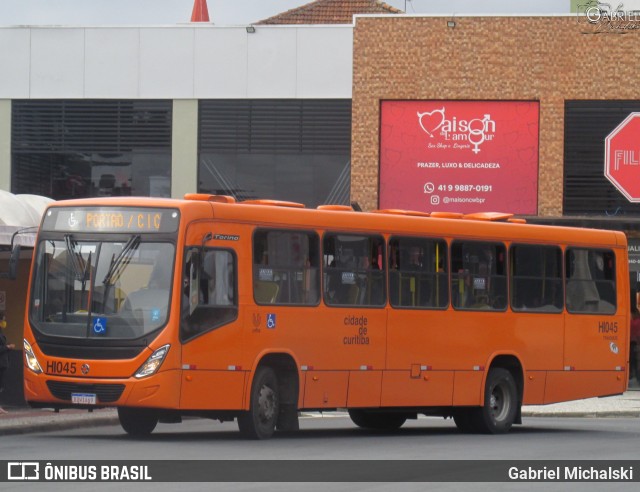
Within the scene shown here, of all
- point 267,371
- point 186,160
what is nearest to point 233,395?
point 267,371

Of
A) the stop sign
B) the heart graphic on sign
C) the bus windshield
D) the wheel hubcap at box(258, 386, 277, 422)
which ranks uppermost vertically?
the heart graphic on sign

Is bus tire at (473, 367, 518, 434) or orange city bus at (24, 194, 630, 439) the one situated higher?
orange city bus at (24, 194, 630, 439)

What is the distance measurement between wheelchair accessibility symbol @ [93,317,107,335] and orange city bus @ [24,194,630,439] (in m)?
0.02

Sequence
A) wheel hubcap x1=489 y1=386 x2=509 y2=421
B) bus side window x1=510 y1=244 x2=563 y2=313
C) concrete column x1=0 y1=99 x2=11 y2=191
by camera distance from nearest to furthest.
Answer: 1. wheel hubcap x1=489 y1=386 x2=509 y2=421
2. bus side window x1=510 y1=244 x2=563 y2=313
3. concrete column x1=0 y1=99 x2=11 y2=191

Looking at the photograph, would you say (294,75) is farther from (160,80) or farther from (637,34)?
(637,34)

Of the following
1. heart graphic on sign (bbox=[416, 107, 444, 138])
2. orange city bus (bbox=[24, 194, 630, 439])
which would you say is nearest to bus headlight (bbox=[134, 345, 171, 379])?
orange city bus (bbox=[24, 194, 630, 439])

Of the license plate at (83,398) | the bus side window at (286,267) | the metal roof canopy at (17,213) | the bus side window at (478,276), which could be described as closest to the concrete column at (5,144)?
the metal roof canopy at (17,213)

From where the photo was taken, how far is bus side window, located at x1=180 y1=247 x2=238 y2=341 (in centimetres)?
1703

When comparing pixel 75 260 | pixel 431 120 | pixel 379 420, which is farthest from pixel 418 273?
pixel 431 120

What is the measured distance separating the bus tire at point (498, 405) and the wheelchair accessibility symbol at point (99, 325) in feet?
21.2

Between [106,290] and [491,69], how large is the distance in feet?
62.9

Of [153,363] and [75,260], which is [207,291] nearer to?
[153,363]

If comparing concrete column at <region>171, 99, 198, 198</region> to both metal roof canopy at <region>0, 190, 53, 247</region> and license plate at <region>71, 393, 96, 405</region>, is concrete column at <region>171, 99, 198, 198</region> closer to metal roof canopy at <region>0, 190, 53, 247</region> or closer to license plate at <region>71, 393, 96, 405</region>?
metal roof canopy at <region>0, 190, 53, 247</region>

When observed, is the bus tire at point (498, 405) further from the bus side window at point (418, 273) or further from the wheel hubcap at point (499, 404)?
the bus side window at point (418, 273)
